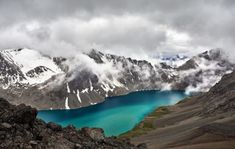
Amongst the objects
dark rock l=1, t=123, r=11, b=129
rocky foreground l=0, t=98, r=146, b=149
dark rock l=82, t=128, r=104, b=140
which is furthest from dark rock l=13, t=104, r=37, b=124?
dark rock l=82, t=128, r=104, b=140

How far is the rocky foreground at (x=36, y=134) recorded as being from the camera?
40034mm

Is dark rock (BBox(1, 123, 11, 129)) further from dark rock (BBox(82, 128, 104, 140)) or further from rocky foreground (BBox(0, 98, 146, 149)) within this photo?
dark rock (BBox(82, 128, 104, 140))

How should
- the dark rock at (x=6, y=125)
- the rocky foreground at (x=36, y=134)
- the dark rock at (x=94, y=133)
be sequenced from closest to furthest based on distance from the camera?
the rocky foreground at (x=36, y=134) < the dark rock at (x=6, y=125) < the dark rock at (x=94, y=133)

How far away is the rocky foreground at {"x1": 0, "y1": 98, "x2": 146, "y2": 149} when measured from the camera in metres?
40.0

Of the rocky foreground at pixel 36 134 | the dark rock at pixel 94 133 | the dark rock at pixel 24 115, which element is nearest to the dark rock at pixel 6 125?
the rocky foreground at pixel 36 134

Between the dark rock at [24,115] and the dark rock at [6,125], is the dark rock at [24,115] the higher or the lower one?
the higher one

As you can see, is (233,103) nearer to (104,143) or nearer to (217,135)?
(217,135)

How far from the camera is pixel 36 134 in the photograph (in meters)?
43.6

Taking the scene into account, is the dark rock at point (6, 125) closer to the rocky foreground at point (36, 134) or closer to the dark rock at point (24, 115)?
the rocky foreground at point (36, 134)

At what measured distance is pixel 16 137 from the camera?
Answer: 1587 inches

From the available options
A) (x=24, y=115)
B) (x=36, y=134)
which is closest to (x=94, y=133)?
(x=36, y=134)

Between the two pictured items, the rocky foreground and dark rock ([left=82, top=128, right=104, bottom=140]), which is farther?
dark rock ([left=82, top=128, right=104, bottom=140])

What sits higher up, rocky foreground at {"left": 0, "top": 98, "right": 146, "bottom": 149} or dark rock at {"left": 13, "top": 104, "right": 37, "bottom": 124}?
dark rock at {"left": 13, "top": 104, "right": 37, "bottom": 124}

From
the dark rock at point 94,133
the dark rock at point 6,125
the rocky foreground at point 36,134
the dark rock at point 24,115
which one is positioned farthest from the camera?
the dark rock at point 94,133
